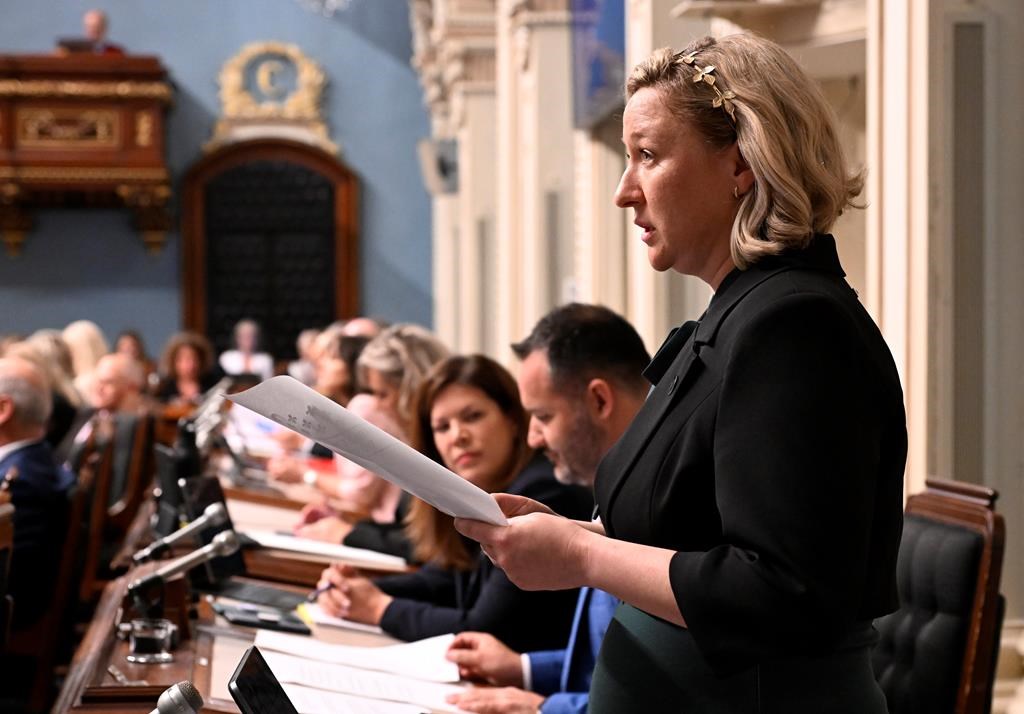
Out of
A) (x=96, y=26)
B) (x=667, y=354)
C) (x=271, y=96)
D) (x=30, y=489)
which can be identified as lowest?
(x=30, y=489)

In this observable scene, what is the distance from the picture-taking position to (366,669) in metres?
2.96

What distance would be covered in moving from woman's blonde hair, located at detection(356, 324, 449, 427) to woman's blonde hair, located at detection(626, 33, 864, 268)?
3.91 m

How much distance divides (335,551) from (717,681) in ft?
9.68

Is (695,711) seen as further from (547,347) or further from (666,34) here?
(666,34)

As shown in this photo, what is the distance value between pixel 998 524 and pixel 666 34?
126 inches

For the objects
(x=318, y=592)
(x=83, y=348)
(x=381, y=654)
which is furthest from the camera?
(x=83, y=348)

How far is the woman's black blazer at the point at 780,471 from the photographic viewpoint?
162cm

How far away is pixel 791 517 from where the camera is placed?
162 centimetres

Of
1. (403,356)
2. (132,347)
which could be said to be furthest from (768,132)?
(132,347)

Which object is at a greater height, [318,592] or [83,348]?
[83,348]

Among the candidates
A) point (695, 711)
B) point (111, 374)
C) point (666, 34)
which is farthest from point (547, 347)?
point (111, 374)

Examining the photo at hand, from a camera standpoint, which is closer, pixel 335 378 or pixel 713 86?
pixel 713 86

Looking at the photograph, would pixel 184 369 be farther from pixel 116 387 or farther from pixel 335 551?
pixel 335 551

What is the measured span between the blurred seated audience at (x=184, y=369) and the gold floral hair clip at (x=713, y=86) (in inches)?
460
